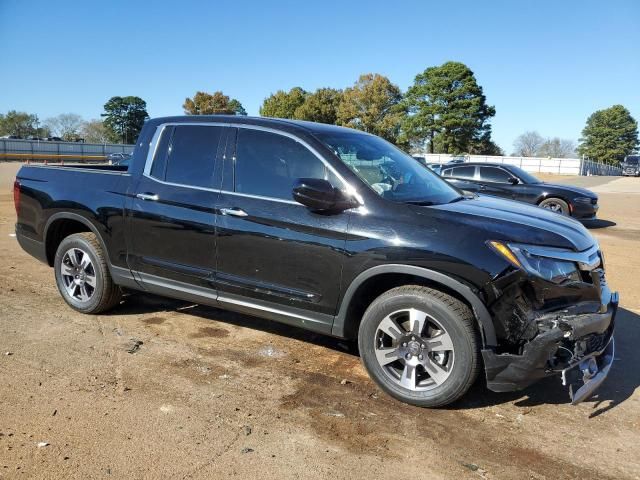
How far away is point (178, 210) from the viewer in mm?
4367

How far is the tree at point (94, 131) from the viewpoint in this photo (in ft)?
324

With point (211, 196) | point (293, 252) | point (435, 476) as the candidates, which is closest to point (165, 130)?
point (211, 196)

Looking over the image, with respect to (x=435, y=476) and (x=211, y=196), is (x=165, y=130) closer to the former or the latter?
(x=211, y=196)

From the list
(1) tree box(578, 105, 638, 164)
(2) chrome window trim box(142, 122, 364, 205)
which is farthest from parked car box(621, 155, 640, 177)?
(2) chrome window trim box(142, 122, 364, 205)

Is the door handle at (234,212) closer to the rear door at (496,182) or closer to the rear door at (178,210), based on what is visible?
the rear door at (178,210)

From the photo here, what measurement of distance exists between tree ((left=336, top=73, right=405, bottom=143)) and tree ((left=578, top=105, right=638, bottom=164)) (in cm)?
5153

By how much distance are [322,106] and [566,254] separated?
65.4 meters

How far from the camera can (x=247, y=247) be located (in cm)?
403

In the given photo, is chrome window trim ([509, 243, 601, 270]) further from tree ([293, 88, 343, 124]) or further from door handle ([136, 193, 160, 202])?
tree ([293, 88, 343, 124])

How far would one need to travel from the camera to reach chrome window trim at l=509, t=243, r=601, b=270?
328cm

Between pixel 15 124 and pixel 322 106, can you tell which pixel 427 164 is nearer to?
pixel 322 106

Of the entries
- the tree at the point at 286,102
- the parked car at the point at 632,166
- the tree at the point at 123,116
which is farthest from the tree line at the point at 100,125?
the parked car at the point at 632,166

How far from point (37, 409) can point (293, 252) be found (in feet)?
6.28

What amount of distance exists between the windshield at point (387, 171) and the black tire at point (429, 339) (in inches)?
29.2
